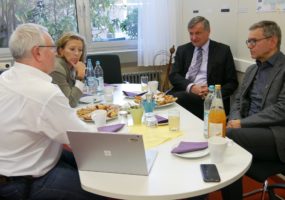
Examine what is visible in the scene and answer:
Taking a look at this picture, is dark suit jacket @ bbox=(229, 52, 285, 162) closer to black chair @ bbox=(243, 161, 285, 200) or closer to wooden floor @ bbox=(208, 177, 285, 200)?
black chair @ bbox=(243, 161, 285, 200)

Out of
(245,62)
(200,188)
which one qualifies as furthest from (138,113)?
(245,62)

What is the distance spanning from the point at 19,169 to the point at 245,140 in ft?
4.13

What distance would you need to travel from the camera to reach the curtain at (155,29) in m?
3.68

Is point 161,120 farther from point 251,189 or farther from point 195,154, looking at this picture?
point 251,189

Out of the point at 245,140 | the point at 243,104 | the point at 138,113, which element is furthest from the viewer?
the point at 243,104

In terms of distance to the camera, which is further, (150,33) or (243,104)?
(150,33)

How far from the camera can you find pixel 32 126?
134cm

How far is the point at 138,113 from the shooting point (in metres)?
1.74

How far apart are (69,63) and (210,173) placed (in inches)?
62.6

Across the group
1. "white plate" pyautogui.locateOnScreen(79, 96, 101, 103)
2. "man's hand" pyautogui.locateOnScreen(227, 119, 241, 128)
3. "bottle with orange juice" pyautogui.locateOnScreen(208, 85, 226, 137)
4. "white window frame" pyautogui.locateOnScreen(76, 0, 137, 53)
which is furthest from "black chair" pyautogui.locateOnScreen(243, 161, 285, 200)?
"white window frame" pyautogui.locateOnScreen(76, 0, 137, 53)

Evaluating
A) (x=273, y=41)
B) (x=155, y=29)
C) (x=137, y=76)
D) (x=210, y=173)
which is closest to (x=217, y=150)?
(x=210, y=173)

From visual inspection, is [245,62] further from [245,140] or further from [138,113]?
[138,113]

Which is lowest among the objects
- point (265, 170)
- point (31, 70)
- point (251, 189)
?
point (251, 189)

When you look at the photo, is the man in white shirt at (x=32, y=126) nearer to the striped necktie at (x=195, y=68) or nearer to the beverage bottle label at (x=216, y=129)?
the beverage bottle label at (x=216, y=129)
